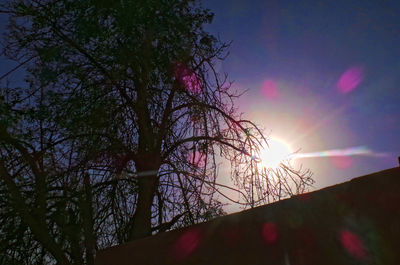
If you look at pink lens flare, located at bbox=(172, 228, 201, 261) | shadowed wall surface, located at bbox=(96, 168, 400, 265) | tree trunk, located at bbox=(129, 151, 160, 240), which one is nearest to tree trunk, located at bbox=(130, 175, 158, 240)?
tree trunk, located at bbox=(129, 151, 160, 240)

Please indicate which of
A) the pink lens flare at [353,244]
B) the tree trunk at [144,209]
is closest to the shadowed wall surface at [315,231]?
the pink lens flare at [353,244]

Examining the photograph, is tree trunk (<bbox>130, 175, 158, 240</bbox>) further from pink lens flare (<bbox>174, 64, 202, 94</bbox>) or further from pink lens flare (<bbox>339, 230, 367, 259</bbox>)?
pink lens flare (<bbox>339, 230, 367, 259</bbox>)

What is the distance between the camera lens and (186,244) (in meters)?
4.34

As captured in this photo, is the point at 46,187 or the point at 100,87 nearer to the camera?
the point at 46,187

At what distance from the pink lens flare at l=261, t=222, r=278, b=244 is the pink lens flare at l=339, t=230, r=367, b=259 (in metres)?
0.58

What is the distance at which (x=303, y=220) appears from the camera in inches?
132

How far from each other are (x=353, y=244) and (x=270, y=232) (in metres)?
0.73

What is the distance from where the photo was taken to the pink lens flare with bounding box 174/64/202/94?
7229 mm

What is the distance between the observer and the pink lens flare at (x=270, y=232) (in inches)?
138

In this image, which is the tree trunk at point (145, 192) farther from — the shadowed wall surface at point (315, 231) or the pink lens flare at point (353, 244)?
the pink lens flare at point (353, 244)

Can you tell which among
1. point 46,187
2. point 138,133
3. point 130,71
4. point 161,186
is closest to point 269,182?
point 161,186

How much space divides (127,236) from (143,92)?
253cm

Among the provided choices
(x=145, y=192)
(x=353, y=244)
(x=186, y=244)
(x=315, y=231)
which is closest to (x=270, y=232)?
(x=315, y=231)

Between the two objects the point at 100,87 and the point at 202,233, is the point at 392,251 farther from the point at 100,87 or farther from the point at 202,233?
the point at 100,87
